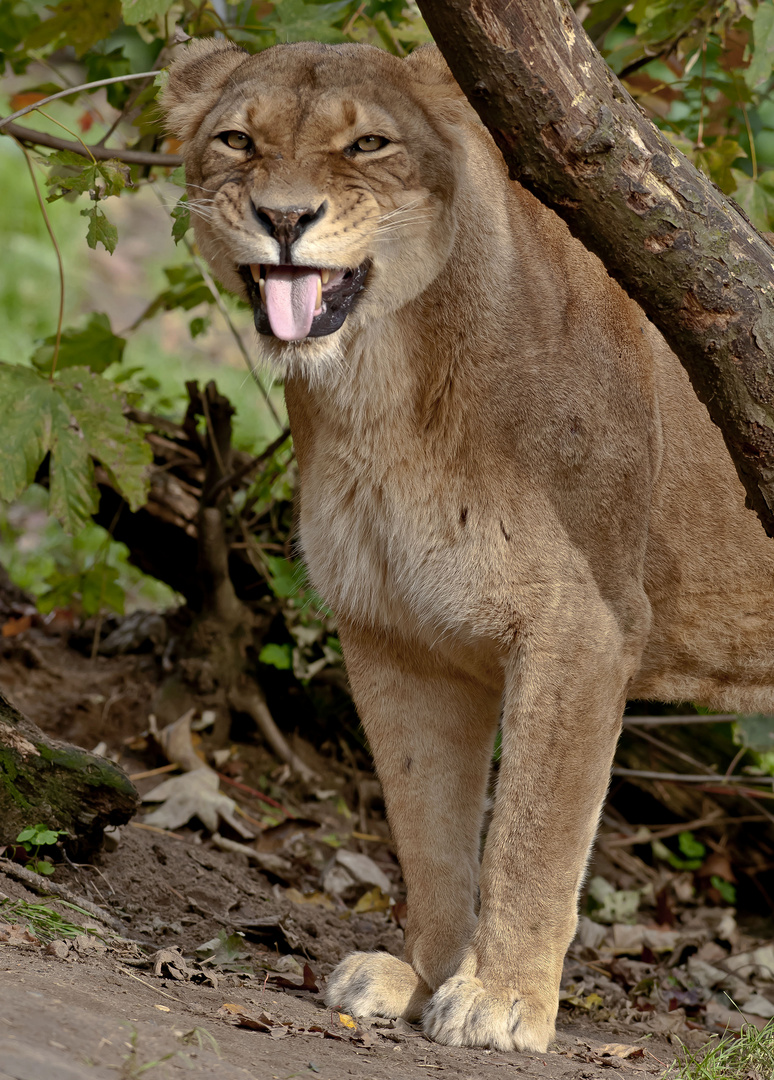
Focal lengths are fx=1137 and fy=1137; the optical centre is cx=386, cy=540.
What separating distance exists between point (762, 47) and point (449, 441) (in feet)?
5.51

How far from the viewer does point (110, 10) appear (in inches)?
160

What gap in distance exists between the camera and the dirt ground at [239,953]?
6.88ft

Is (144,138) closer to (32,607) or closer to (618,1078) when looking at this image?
(32,607)

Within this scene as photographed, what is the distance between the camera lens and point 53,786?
10.8 feet

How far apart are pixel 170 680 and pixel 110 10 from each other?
2759 mm

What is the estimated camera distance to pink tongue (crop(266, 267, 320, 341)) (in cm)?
278

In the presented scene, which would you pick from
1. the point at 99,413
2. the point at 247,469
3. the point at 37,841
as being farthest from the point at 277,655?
the point at 37,841

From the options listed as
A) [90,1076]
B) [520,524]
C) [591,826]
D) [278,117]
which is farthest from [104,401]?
[90,1076]

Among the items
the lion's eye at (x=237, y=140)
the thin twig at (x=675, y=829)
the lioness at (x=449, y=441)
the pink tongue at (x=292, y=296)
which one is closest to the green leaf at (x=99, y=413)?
the lioness at (x=449, y=441)

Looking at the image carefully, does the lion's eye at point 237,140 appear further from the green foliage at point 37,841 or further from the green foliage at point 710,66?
the green foliage at point 37,841

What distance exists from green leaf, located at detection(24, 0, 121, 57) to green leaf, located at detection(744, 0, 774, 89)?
2.19 metres

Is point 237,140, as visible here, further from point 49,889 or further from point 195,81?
point 49,889

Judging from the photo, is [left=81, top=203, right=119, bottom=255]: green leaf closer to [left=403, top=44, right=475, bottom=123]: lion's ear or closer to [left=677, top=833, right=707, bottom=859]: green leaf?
[left=403, top=44, right=475, bottom=123]: lion's ear

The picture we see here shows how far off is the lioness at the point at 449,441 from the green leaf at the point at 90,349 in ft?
5.35
